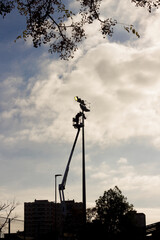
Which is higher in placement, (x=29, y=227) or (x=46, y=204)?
(x=46, y=204)

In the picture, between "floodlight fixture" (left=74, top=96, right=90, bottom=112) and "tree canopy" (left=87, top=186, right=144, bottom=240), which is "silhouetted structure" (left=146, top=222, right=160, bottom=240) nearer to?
"floodlight fixture" (left=74, top=96, right=90, bottom=112)

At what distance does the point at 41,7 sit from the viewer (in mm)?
9672

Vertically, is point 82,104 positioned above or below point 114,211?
above

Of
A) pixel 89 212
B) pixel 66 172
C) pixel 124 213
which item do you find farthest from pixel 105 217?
pixel 66 172

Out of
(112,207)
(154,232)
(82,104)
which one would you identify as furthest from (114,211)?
(154,232)

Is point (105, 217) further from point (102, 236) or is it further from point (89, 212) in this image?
point (102, 236)

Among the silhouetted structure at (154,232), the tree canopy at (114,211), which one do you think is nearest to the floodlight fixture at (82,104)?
the silhouetted structure at (154,232)

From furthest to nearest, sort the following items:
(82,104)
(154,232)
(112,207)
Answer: (112,207)
(82,104)
(154,232)

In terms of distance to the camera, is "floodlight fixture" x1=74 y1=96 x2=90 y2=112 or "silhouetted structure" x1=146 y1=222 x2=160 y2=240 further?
"floodlight fixture" x1=74 y1=96 x2=90 y2=112

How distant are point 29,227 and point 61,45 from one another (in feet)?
631

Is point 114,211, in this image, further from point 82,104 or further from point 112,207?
point 82,104

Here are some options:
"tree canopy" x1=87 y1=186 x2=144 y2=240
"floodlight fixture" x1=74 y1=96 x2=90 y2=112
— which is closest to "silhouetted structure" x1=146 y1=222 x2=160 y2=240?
"floodlight fixture" x1=74 y1=96 x2=90 y2=112

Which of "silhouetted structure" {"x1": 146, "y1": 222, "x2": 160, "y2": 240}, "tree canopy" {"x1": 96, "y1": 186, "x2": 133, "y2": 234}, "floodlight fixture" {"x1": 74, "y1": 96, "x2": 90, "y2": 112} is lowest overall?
"silhouetted structure" {"x1": 146, "y1": 222, "x2": 160, "y2": 240}

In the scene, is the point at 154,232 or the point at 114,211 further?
the point at 114,211
